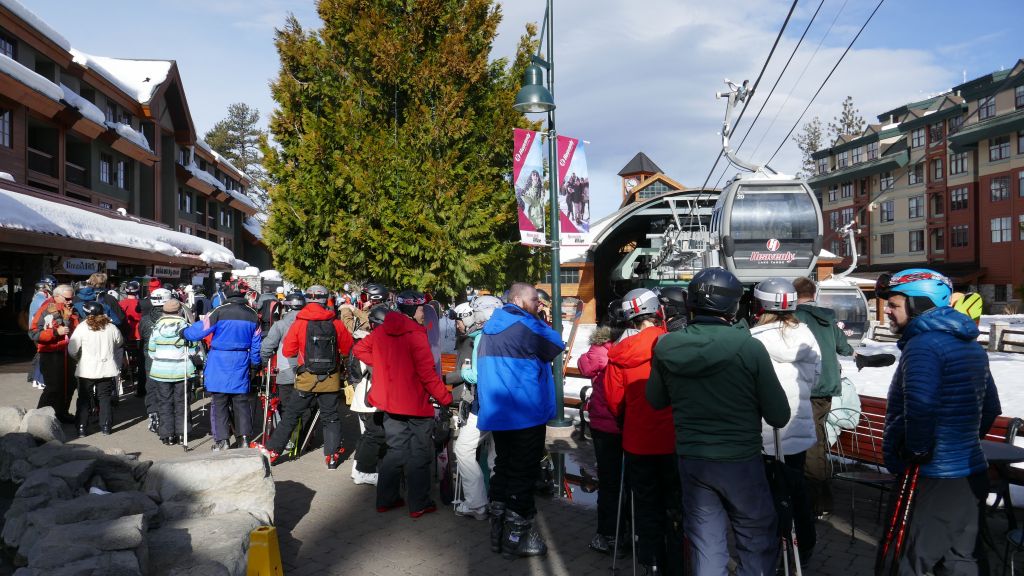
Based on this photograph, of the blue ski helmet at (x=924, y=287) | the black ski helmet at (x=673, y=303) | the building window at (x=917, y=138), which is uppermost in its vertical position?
the building window at (x=917, y=138)

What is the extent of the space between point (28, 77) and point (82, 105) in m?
4.27

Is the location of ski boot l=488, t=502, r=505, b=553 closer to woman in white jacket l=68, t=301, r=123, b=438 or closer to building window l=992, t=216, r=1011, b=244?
woman in white jacket l=68, t=301, r=123, b=438

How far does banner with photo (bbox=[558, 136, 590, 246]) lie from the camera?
7918 millimetres

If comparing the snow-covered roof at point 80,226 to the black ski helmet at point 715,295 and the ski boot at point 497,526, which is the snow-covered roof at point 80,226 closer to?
the ski boot at point 497,526

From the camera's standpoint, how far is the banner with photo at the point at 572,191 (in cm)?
792

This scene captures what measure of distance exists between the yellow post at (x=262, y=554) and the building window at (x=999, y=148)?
2040 inches

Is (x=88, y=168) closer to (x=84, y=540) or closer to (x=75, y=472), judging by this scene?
(x=75, y=472)

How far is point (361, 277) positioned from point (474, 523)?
7331 mm

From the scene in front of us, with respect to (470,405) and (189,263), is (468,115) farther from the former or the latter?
(189,263)

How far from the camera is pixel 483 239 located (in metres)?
12.1

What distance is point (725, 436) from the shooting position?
333 centimetres

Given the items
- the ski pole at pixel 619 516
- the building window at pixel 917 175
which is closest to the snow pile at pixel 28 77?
the ski pole at pixel 619 516

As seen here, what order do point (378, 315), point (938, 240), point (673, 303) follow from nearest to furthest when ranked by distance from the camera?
1. point (673, 303)
2. point (378, 315)
3. point (938, 240)

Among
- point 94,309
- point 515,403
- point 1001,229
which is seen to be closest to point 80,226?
point 94,309
